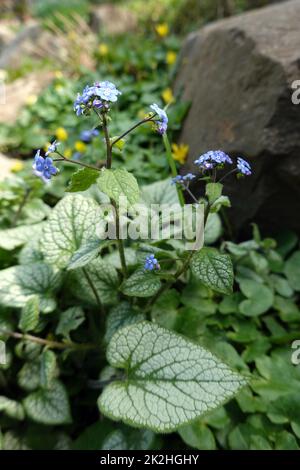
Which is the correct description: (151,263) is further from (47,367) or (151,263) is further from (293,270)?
(293,270)

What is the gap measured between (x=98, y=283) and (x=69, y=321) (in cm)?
15

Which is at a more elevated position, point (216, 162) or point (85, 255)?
point (216, 162)

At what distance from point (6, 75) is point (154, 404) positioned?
3.74 m

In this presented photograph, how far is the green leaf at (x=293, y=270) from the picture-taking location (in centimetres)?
152

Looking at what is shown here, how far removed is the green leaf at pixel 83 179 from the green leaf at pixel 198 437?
74 centimetres

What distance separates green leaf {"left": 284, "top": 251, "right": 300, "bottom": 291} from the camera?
152 centimetres

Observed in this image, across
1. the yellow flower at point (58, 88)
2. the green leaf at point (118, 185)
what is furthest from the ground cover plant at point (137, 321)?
the yellow flower at point (58, 88)

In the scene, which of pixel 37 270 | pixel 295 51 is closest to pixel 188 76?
pixel 295 51

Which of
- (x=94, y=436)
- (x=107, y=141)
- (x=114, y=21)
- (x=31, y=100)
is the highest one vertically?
(x=114, y=21)

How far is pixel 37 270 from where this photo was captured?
1.33m

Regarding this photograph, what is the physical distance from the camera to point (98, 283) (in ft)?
4.21

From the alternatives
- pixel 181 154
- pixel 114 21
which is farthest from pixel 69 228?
pixel 114 21
